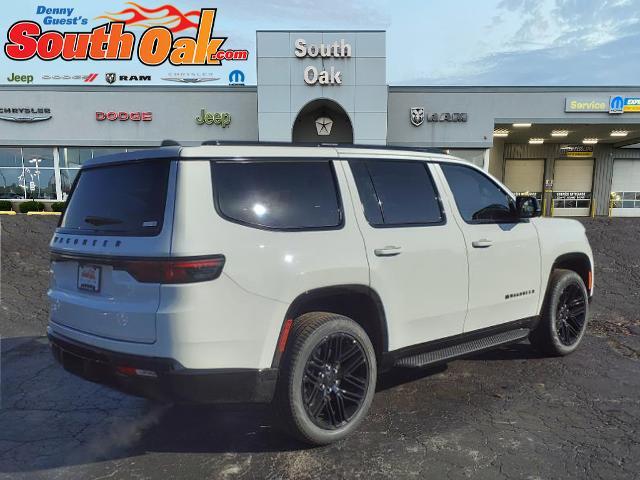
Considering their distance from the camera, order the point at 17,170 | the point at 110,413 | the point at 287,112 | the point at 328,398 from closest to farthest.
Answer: the point at 328,398 → the point at 110,413 → the point at 287,112 → the point at 17,170

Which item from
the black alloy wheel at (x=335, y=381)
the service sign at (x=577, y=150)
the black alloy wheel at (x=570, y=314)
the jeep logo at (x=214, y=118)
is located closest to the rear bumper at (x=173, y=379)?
the black alloy wheel at (x=335, y=381)

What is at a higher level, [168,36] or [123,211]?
[168,36]

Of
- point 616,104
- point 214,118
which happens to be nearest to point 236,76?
point 214,118

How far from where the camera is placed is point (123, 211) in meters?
2.88

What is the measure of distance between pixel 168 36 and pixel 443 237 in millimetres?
29012

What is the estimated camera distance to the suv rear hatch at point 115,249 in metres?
2.59

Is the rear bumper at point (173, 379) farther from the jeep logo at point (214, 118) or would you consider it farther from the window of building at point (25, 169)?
the window of building at point (25, 169)

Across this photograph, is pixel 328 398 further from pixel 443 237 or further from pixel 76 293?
pixel 76 293

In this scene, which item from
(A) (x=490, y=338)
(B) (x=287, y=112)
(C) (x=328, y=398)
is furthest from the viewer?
(B) (x=287, y=112)

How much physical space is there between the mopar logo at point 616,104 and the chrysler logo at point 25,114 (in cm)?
2813

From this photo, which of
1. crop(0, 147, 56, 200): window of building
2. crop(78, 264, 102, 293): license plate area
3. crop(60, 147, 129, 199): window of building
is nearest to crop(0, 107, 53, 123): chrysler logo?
crop(0, 147, 56, 200): window of building

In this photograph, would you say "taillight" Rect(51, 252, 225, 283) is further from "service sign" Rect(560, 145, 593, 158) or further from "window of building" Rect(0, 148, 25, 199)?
"service sign" Rect(560, 145, 593, 158)

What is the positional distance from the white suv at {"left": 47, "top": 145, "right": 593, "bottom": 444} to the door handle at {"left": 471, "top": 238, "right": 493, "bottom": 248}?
0.04 ft

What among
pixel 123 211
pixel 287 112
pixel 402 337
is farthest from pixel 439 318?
pixel 287 112
